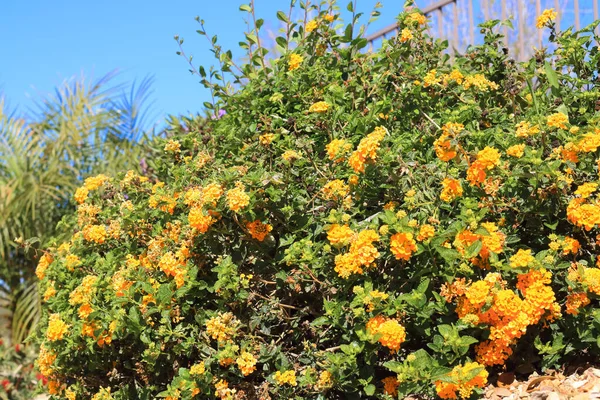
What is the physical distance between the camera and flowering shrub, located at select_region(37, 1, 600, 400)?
245 cm

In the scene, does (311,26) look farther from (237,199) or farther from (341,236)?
(341,236)

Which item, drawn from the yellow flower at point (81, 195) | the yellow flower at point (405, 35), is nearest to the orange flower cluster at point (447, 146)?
the yellow flower at point (405, 35)

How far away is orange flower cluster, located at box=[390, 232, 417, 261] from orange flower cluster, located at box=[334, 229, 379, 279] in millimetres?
59

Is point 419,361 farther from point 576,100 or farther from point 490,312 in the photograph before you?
point 576,100

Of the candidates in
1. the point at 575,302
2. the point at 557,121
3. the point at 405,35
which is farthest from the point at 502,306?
the point at 405,35

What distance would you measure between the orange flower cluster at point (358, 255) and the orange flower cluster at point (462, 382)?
0.44 metres

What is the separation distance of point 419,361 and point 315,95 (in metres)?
1.45

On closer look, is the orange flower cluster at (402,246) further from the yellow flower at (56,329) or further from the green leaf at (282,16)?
the green leaf at (282,16)

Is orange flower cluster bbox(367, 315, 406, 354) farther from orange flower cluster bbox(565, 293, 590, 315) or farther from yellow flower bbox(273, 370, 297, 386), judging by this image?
orange flower cluster bbox(565, 293, 590, 315)

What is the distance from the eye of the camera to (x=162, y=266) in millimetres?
2844

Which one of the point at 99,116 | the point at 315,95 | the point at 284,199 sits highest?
the point at 99,116

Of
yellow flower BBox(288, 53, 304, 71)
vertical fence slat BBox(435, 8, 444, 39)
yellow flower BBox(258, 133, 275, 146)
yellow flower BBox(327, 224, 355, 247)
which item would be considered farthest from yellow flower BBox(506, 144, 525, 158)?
vertical fence slat BBox(435, 8, 444, 39)

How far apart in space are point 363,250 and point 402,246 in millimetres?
133

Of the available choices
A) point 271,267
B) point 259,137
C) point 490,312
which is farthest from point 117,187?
point 490,312
